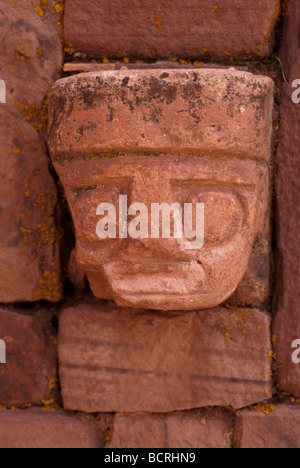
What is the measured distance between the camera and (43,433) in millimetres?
1648

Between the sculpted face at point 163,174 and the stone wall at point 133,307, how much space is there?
14 centimetres

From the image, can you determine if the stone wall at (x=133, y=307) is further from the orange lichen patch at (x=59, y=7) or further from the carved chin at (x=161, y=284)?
the carved chin at (x=161, y=284)

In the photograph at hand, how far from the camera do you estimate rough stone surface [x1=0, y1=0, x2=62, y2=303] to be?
1599mm

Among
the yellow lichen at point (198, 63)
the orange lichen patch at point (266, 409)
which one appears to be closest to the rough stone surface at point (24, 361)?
the orange lichen patch at point (266, 409)

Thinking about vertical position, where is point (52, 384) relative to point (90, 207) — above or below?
below

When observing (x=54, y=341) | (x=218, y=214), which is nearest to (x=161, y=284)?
(x=218, y=214)

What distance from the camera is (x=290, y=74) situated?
1524 mm

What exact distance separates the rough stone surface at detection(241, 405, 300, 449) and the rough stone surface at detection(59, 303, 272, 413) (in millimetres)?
56

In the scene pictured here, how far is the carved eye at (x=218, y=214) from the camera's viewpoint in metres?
1.28

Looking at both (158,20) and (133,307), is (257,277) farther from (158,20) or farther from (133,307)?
(158,20)

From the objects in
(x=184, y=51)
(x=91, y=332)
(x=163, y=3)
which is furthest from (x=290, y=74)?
(x=91, y=332)

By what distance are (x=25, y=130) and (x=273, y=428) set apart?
47.6 inches

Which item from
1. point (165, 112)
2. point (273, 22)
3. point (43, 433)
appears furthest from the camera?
point (43, 433)

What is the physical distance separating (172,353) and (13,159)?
793 mm
